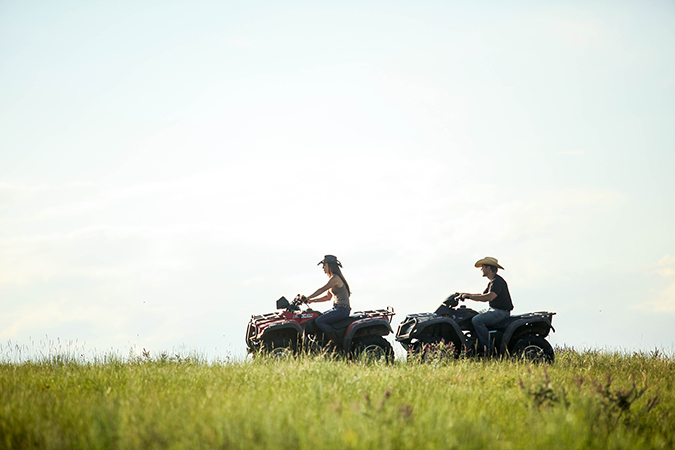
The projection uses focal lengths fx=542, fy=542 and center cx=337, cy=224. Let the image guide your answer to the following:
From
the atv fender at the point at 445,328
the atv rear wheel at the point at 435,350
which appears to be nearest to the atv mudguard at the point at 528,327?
the atv fender at the point at 445,328

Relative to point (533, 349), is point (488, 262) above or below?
above

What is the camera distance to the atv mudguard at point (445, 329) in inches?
448

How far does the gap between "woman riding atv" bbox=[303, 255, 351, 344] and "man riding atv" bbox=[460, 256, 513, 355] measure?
258cm

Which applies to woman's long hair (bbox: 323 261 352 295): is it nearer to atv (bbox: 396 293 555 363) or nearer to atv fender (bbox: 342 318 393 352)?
atv fender (bbox: 342 318 393 352)

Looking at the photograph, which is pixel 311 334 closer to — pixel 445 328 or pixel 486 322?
pixel 445 328

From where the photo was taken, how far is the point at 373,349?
11172mm

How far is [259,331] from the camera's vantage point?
11.0 m

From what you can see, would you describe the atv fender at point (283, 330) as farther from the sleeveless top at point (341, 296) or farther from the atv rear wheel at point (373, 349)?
the atv rear wheel at point (373, 349)

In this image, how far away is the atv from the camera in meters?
11.4

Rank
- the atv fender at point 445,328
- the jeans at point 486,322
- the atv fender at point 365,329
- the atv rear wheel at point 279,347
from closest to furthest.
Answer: the atv rear wheel at point 279,347 < the atv fender at point 365,329 < the atv fender at point 445,328 < the jeans at point 486,322

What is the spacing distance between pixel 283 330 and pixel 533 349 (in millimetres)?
5479

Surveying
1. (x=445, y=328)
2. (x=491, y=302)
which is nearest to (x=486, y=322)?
(x=491, y=302)

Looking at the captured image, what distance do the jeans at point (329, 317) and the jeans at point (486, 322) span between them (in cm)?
281

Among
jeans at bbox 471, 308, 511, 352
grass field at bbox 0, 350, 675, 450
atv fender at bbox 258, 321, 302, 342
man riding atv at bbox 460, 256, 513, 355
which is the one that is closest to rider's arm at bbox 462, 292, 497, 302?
man riding atv at bbox 460, 256, 513, 355
